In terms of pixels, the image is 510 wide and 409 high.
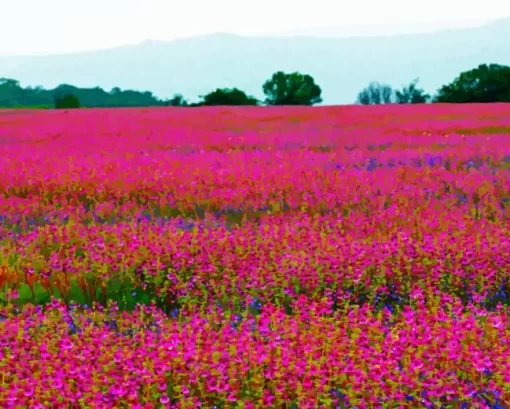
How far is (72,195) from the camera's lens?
9133 millimetres

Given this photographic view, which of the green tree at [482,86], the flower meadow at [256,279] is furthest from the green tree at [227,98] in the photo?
the flower meadow at [256,279]

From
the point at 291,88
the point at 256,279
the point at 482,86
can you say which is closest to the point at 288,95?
the point at 291,88

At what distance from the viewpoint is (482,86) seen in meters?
45.8

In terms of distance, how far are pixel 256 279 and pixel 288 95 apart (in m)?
47.9

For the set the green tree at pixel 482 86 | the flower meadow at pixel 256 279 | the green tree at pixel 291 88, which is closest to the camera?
the flower meadow at pixel 256 279

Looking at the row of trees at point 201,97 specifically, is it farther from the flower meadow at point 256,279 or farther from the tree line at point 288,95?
the flower meadow at point 256,279

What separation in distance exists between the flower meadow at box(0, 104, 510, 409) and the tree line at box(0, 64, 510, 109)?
112 feet

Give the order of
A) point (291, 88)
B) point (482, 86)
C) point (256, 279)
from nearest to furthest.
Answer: point (256, 279)
point (482, 86)
point (291, 88)

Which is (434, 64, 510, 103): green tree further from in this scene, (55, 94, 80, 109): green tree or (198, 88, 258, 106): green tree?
(55, 94, 80, 109): green tree

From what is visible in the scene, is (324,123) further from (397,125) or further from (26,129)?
(26,129)

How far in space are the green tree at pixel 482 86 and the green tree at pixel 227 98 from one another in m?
12.5

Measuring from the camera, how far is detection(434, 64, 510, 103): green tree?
4528 cm

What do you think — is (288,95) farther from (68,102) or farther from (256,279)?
(256,279)

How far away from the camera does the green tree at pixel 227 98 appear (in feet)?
154
